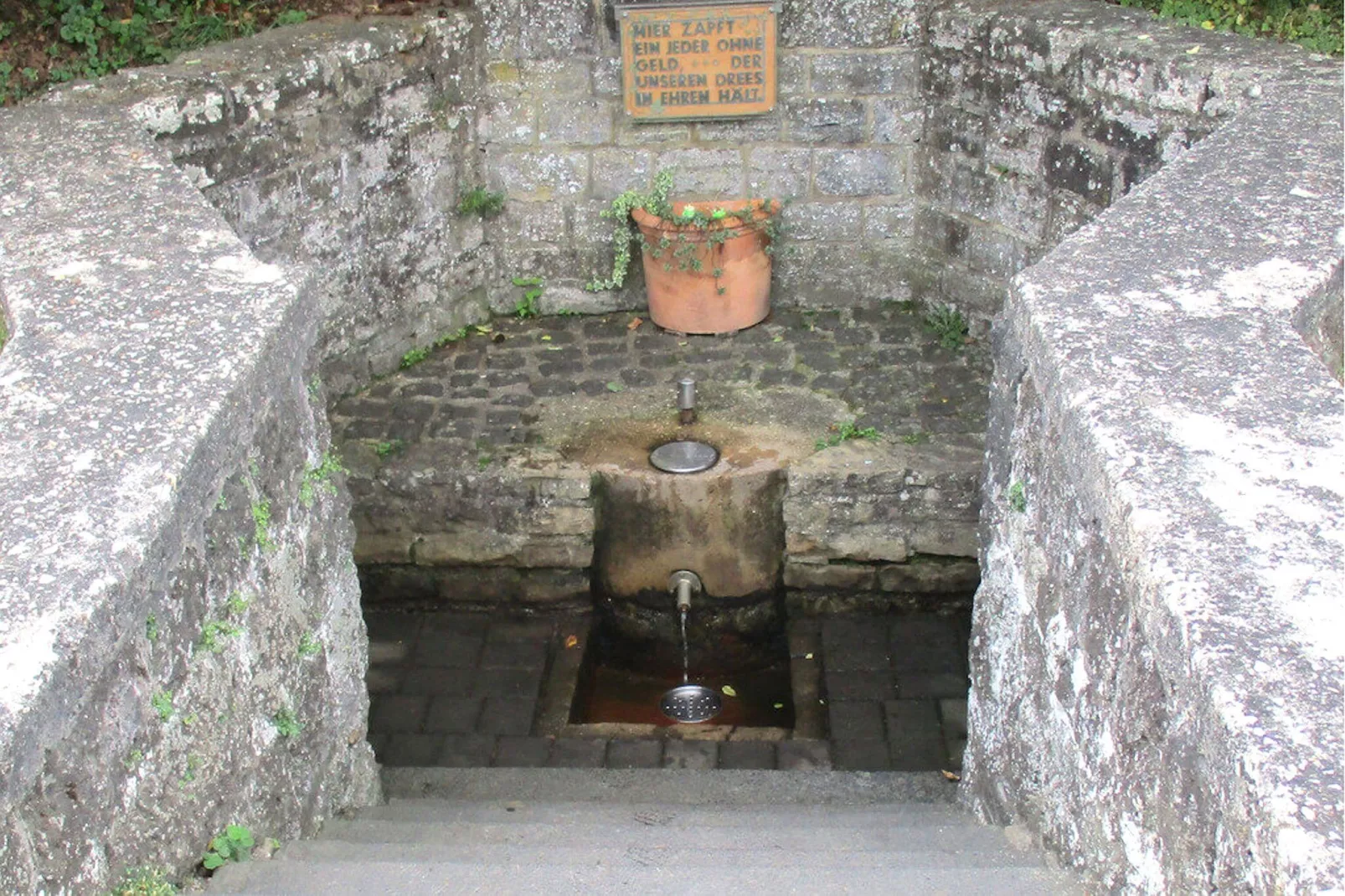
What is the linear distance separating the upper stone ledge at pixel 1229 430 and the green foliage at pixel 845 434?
1862 millimetres

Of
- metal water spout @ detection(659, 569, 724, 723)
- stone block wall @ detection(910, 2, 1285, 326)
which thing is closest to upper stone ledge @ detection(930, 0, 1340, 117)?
stone block wall @ detection(910, 2, 1285, 326)

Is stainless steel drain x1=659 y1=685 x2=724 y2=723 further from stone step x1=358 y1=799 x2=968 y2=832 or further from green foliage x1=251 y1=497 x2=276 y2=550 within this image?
green foliage x1=251 y1=497 x2=276 y2=550

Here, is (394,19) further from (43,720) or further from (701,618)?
(43,720)

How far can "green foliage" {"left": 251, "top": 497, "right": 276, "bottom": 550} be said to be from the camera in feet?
8.98

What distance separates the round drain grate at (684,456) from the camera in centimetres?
503

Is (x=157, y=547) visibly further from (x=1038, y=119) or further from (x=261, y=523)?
(x=1038, y=119)

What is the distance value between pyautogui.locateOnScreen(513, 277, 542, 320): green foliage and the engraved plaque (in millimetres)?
978

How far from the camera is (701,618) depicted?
17.4 ft

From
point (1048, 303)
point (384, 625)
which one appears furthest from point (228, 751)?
point (384, 625)

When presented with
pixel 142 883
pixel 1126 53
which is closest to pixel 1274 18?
pixel 1126 53

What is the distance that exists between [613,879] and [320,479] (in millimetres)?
1271

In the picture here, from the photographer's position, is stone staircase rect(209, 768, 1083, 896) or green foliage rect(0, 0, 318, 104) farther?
green foliage rect(0, 0, 318, 104)

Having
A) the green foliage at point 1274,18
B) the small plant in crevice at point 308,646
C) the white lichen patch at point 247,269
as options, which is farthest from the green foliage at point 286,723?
the green foliage at point 1274,18

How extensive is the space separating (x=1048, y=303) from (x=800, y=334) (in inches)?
130
